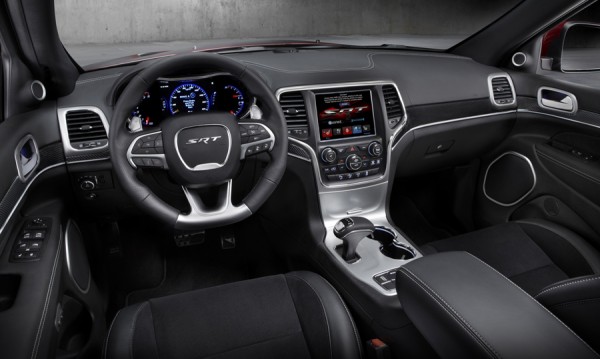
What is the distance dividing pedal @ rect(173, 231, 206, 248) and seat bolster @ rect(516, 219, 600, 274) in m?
1.69

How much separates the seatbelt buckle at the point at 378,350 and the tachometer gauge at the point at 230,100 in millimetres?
951

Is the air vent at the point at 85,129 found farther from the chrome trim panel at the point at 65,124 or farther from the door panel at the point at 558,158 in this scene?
the door panel at the point at 558,158

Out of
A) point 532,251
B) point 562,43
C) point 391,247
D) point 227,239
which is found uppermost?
point 562,43

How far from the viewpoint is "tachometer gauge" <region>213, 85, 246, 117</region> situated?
69.0 inches

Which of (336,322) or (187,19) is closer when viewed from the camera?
(336,322)

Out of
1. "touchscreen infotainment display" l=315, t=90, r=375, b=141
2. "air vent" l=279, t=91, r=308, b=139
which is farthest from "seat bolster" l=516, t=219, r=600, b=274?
"air vent" l=279, t=91, r=308, b=139

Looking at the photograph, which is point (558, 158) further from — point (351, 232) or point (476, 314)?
point (476, 314)

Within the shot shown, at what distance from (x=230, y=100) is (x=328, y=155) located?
524mm

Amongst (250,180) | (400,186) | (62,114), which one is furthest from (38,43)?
(400,186)

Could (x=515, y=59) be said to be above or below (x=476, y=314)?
above

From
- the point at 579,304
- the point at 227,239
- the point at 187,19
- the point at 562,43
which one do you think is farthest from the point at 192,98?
the point at 187,19

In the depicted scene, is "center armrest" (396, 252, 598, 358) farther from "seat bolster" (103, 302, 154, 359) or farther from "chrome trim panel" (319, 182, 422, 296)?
"seat bolster" (103, 302, 154, 359)

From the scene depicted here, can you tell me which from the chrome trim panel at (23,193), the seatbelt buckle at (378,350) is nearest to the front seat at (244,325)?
the seatbelt buckle at (378,350)

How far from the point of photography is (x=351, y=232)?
2.00 m
